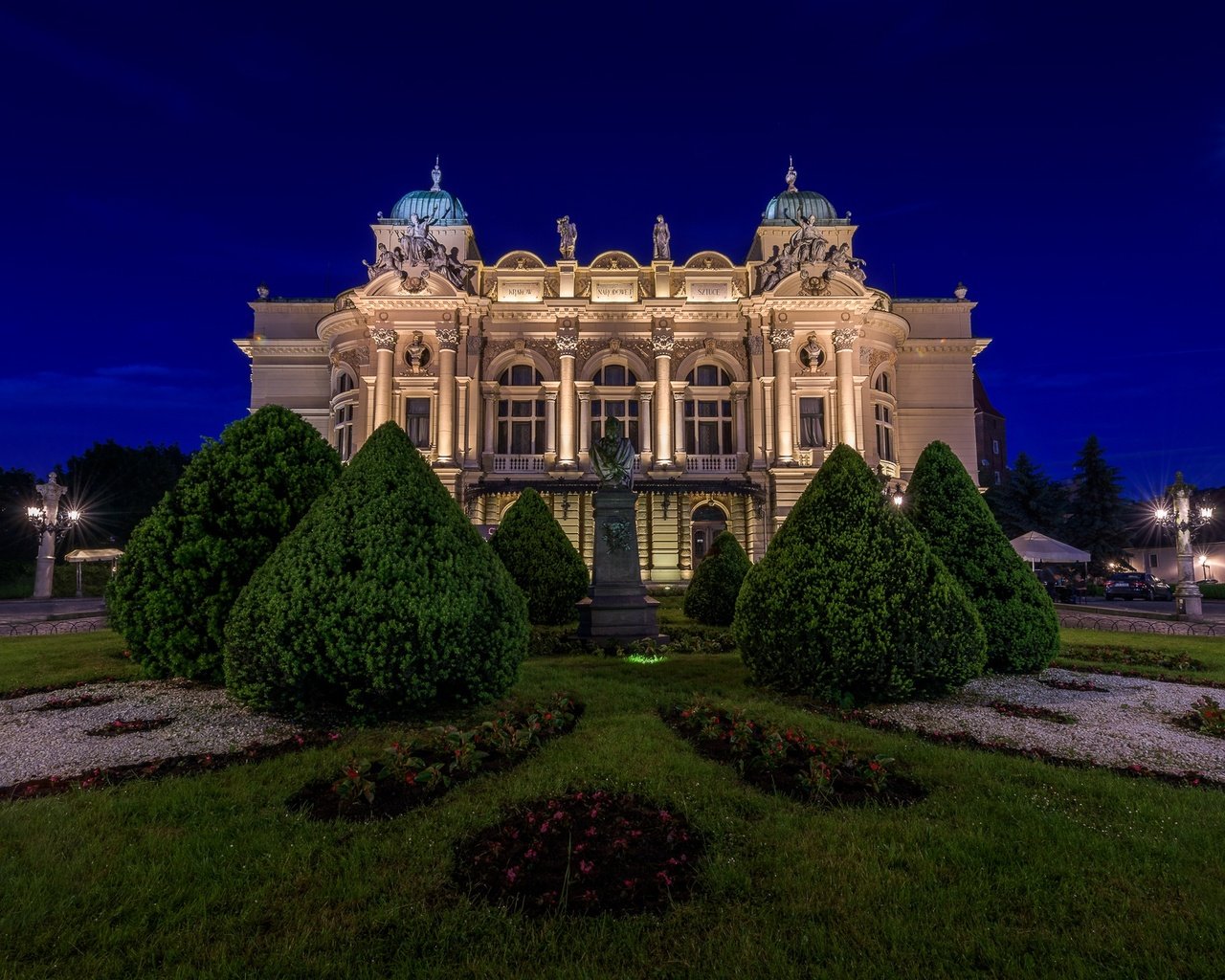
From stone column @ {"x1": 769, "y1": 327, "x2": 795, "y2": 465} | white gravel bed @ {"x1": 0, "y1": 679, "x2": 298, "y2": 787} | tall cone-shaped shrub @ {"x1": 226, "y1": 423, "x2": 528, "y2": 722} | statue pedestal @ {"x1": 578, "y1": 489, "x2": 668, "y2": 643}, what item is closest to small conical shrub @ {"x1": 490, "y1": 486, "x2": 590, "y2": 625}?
statue pedestal @ {"x1": 578, "y1": 489, "x2": 668, "y2": 643}

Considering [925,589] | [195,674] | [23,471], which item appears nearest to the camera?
[925,589]

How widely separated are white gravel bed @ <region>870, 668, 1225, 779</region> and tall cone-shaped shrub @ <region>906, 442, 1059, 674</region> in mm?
464

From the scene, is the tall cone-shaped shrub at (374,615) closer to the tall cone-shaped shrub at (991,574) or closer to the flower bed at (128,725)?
the flower bed at (128,725)

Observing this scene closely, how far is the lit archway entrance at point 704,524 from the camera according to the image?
33.3m

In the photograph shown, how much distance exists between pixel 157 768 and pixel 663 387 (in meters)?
28.7

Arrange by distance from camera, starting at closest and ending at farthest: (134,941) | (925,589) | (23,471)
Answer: (134,941), (925,589), (23,471)

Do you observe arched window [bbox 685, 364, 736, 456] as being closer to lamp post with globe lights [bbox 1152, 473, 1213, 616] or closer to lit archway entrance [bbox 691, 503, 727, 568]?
lit archway entrance [bbox 691, 503, 727, 568]

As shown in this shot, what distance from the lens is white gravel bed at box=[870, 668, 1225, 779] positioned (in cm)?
596

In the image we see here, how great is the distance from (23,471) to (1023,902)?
216 feet

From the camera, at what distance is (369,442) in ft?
25.7

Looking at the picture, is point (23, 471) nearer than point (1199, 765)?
No

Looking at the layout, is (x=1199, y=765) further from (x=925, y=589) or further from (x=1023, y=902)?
(x=1023, y=902)

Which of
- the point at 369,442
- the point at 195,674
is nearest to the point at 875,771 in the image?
the point at 369,442

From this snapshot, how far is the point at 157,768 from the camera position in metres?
5.46
